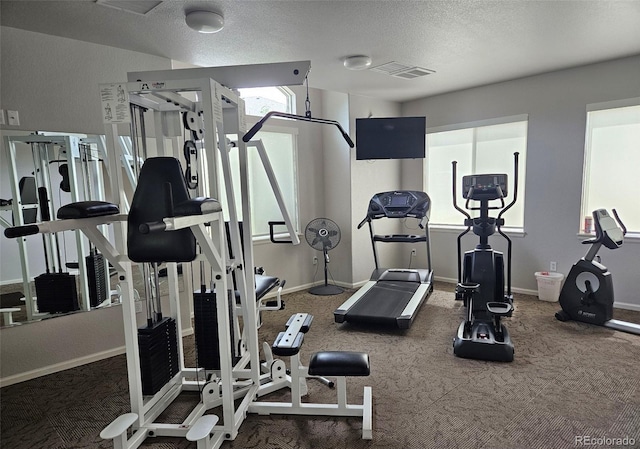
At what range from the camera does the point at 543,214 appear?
451 cm

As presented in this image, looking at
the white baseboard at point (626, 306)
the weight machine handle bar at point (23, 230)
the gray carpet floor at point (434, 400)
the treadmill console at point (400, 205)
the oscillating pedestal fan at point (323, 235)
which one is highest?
the weight machine handle bar at point (23, 230)

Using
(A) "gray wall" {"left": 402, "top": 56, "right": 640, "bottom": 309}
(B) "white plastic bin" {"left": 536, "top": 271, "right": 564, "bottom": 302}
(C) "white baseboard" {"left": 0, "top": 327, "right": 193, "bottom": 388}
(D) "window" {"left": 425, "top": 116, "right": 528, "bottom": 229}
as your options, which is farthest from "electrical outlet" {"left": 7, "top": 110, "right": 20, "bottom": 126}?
(B) "white plastic bin" {"left": 536, "top": 271, "right": 564, "bottom": 302}

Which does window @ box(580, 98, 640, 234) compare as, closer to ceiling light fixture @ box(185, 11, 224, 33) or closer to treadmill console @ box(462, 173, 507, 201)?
treadmill console @ box(462, 173, 507, 201)

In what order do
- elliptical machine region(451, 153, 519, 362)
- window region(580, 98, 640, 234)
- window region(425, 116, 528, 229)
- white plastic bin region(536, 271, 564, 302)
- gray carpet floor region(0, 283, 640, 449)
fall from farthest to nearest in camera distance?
window region(425, 116, 528, 229), white plastic bin region(536, 271, 564, 302), window region(580, 98, 640, 234), elliptical machine region(451, 153, 519, 362), gray carpet floor region(0, 283, 640, 449)

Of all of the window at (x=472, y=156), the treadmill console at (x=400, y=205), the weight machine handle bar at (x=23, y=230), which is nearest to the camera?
the weight machine handle bar at (x=23, y=230)

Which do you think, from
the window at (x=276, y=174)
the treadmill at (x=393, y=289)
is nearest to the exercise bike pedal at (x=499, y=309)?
the treadmill at (x=393, y=289)

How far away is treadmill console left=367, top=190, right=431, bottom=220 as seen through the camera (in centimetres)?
457

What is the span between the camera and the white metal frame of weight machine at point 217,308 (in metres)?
2.00

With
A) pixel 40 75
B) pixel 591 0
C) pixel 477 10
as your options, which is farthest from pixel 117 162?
pixel 591 0

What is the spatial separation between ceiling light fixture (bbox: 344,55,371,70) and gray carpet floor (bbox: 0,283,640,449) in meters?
2.57

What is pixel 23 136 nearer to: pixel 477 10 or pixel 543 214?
pixel 477 10

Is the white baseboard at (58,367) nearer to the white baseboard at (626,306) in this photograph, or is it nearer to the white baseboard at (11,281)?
the white baseboard at (11,281)

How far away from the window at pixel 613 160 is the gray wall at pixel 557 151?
0.32 feet

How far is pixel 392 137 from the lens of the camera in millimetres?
4930
